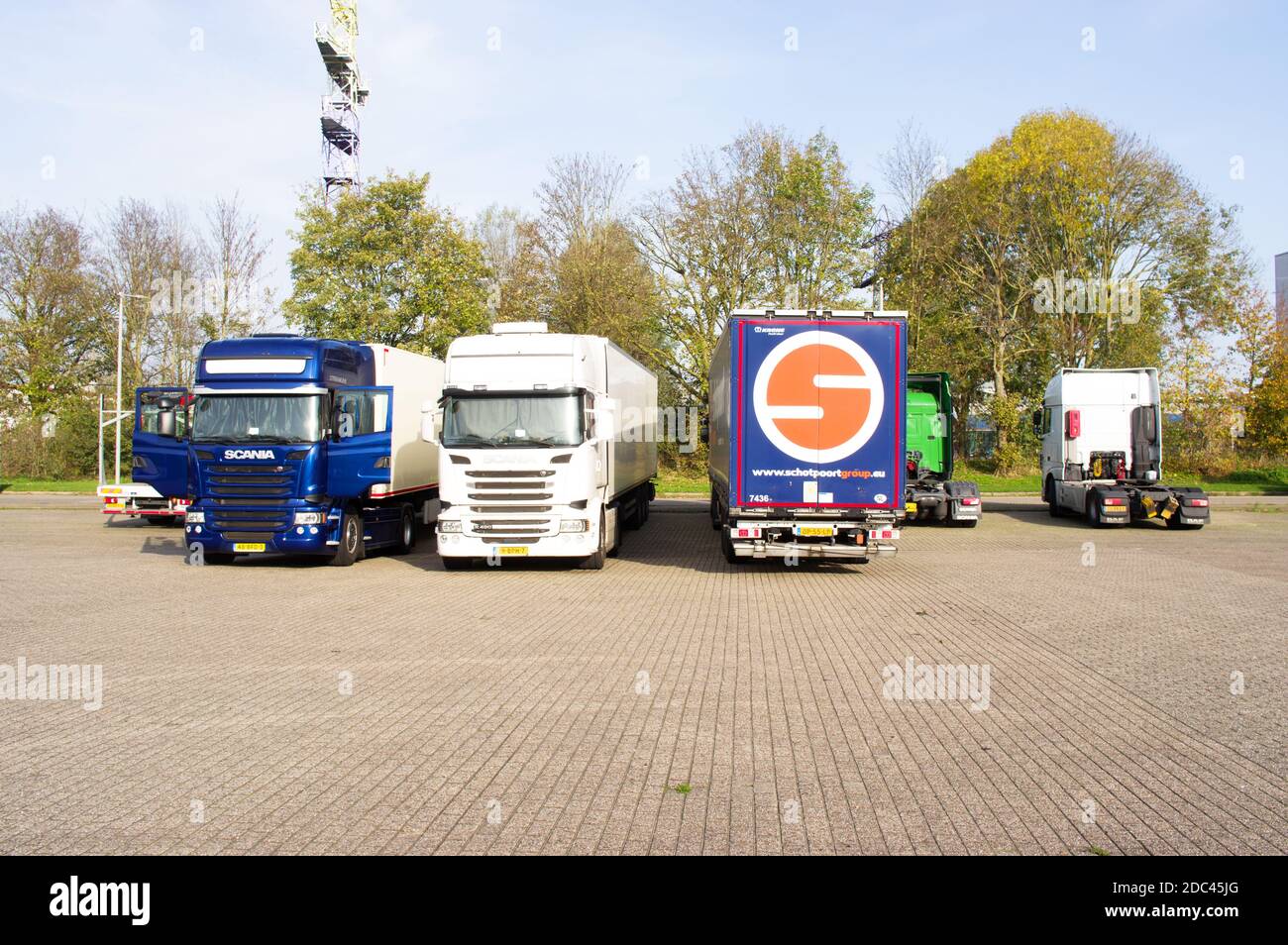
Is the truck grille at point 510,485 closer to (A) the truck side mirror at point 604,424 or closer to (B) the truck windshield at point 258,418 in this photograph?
(A) the truck side mirror at point 604,424

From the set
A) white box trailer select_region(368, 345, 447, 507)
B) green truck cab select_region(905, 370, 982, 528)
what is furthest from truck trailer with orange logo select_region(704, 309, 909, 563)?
green truck cab select_region(905, 370, 982, 528)

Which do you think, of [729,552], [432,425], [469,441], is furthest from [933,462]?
[432,425]

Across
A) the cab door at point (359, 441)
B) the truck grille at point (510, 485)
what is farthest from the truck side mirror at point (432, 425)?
the cab door at point (359, 441)

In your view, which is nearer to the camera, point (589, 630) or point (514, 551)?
point (589, 630)

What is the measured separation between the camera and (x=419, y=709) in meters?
6.75

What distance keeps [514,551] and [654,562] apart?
2.84 metres

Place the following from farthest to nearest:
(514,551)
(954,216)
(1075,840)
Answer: (954,216)
(514,551)
(1075,840)

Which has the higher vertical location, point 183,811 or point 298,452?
point 298,452

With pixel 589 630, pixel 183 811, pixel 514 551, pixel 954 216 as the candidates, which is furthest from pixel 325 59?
pixel 183 811

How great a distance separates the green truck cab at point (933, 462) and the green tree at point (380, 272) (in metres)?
15.7

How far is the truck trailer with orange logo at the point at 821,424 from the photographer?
44.7 feet

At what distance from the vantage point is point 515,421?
14453mm

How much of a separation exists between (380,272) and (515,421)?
66.1 feet

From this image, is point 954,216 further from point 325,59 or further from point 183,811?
point 183,811
